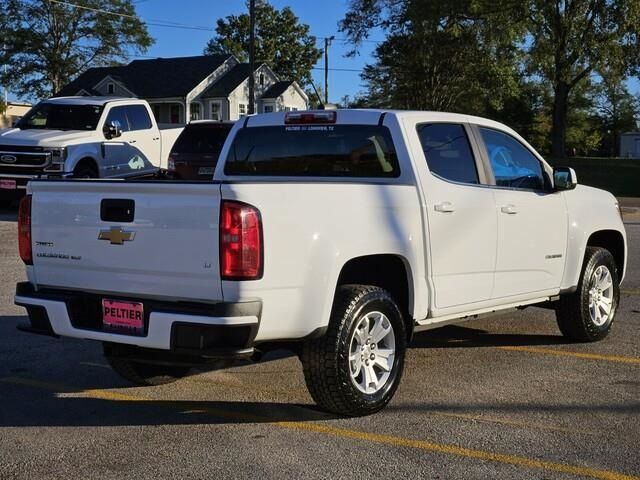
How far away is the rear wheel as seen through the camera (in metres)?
5.59

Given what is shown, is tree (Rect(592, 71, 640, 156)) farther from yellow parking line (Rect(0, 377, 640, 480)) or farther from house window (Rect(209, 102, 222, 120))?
yellow parking line (Rect(0, 377, 640, 480))

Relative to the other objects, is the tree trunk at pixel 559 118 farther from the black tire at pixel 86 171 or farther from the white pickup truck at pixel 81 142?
the black tire at pixel 86 171

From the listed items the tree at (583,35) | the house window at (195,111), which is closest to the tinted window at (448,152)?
the tree at (583,35)

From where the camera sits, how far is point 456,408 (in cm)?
518

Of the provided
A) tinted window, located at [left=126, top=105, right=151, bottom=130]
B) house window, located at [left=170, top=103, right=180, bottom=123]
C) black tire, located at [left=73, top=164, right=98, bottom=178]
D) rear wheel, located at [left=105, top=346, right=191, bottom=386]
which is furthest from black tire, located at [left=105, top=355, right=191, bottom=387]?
house window, located at [left=170, top=103, right=180, bottom=123]

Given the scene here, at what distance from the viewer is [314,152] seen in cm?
597

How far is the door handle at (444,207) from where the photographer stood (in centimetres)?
540

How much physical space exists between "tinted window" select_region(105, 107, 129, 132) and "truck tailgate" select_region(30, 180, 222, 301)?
→ 40.5 ft

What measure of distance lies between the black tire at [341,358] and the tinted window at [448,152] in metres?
1.17

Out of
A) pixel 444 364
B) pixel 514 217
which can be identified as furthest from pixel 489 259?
pixel 444 364

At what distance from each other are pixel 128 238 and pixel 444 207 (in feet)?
→ 6.87

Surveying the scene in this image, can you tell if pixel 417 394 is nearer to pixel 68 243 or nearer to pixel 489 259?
pixel 489 259

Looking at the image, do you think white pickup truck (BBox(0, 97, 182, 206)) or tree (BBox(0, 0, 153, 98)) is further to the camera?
tree (BBox(0, 0, 153, 98))

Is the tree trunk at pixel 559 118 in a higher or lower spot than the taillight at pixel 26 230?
higher
